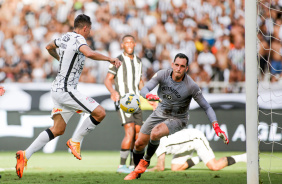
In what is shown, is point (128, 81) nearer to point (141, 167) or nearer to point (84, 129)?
point (84, 129)

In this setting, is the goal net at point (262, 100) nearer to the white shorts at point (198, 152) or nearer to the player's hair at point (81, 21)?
the white shorts at point (198, 152)

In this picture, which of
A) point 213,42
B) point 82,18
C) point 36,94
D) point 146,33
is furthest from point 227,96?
point 82,18

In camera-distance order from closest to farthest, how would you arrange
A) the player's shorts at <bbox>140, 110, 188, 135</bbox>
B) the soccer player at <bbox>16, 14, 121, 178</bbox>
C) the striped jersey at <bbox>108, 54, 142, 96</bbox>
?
the soccer player at <bbox>16, 14, 121, 178</bbox> < the player's shorts at <bbox>140, 110, 188, 135</bbox> < the striped jersey at <bbox>108, 54, 142, 96</bbox>

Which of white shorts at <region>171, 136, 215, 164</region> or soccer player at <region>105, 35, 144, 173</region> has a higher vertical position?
soccer player at <region>105, 35, 144, 173</region>

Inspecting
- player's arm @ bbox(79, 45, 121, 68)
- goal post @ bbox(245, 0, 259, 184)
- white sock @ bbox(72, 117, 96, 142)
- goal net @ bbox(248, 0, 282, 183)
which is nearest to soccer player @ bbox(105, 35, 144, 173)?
white sock @ bbox(72, 117, 96, 142)

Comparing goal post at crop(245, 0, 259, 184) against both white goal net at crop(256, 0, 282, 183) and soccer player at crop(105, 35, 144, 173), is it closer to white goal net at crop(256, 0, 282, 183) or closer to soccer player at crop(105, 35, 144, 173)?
soccer player at crop(105, 35, 144, 173)

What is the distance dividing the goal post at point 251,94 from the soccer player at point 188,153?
8.15ft

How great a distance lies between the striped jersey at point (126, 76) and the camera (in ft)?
24.9

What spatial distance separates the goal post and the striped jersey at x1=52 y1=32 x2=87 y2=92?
208cm

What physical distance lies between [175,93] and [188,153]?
6.09ft

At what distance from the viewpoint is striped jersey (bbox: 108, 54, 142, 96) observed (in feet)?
24.9

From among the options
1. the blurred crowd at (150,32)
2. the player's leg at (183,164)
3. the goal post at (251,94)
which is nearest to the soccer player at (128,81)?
the player's leg at (183,164)

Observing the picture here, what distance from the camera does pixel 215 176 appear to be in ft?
21.5

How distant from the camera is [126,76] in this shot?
761cm
